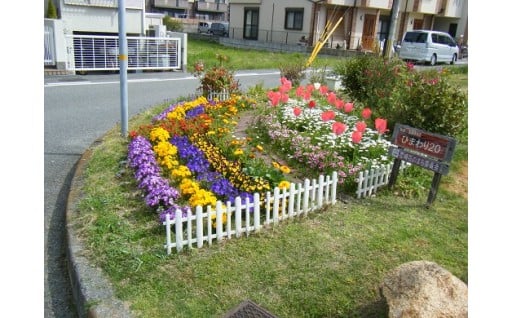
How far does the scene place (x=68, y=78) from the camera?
1294 cm

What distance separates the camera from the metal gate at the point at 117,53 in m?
13.8

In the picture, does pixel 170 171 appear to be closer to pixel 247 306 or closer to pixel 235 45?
pixel 247 306

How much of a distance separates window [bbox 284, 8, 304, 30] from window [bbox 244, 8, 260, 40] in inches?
130

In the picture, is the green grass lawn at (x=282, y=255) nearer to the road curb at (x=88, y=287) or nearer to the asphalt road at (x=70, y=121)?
the road curb at (x=88, y=287)

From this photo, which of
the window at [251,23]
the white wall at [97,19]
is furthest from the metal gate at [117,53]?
the window at [251,23]

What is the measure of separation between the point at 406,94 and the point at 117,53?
424 inches

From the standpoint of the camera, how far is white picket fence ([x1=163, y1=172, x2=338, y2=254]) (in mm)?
3852

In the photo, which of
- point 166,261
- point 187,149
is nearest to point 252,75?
point 187,149

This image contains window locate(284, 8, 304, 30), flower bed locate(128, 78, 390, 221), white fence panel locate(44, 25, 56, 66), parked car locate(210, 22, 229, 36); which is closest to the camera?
flower bed locate(128, 78, 390, 221)

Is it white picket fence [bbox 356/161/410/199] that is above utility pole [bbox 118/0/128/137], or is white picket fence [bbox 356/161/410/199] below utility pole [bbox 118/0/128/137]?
below

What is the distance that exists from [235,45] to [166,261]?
30084mm

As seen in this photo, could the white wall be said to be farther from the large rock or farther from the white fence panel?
the large rock

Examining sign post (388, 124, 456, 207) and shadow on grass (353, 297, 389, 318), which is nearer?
shadow on grass (353, 297, 389, 318)

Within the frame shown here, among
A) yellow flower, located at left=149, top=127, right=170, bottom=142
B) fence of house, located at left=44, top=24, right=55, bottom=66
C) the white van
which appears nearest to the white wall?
fence of house, located at left=44, top=24, right=55, bottom=66
